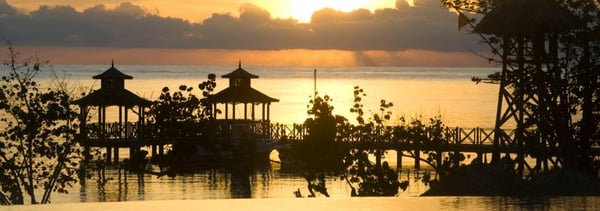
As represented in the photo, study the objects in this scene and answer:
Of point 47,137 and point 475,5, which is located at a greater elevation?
point 475,5

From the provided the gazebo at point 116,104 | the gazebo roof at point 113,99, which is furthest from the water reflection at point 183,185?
the gazebo roof at point 113,99

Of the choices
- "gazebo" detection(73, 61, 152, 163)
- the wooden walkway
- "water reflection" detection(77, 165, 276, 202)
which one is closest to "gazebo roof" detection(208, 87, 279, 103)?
the wooden walkway

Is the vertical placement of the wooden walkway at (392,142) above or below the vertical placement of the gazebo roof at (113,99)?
below

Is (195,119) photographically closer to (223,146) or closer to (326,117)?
(223,146)

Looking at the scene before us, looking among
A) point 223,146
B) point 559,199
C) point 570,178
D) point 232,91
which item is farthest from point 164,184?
point 559,199

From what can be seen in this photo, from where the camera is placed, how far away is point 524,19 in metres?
28.2

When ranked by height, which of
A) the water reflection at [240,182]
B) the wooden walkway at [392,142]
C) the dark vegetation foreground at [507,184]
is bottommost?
the water reflection at [240,182]

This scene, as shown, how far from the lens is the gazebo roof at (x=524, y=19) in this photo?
28.2m

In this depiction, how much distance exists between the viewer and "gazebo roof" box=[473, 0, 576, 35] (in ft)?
92.5

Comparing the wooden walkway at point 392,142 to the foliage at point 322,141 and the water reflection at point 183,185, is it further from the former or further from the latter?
the water reflection at point 183,185

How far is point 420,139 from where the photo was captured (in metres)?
25.2

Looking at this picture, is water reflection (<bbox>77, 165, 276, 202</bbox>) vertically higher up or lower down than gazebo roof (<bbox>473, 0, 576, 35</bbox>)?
lower down

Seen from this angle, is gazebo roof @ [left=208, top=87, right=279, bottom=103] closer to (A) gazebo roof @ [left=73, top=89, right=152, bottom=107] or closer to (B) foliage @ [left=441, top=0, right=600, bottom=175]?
(A) gazebo roof @ [left=73, top=89, right=152, bottom=107]

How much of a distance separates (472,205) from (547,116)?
849 inches
